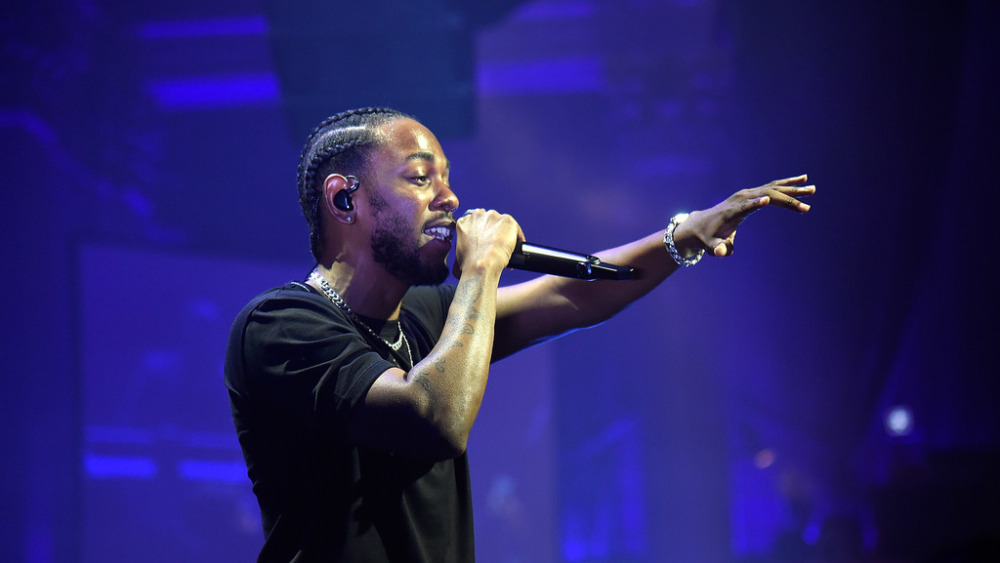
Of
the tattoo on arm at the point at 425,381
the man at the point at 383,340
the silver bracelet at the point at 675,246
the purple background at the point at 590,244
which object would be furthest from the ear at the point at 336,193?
the purple background at the point at 590,244

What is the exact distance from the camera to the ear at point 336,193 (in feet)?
4.74

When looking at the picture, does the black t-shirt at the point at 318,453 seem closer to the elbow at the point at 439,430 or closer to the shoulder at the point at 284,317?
the shoulder at the point at 284,317

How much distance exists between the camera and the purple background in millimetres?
3668

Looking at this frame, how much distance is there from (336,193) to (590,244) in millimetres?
2707

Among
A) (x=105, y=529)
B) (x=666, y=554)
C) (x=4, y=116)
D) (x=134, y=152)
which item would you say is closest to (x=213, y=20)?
(x=134, y=152)

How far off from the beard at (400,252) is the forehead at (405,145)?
11 cm

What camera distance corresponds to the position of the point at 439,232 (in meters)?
1.41

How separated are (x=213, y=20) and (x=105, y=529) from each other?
2.61 meters

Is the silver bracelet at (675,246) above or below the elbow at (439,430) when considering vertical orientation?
above

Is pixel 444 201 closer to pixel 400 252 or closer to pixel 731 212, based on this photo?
pixel 400 252

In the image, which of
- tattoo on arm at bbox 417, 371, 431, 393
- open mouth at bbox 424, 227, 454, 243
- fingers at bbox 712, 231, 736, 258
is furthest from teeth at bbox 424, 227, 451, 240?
fingers at bbox 712, 231, 736, 258

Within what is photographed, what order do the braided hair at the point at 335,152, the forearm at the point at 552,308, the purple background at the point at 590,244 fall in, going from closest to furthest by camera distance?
the braided hair at the point at 335,152
the forearm at the point at 552,308
the purple background at the point at 590,244

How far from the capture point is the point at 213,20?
12.4 ft

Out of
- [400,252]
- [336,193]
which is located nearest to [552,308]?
[400,252]
